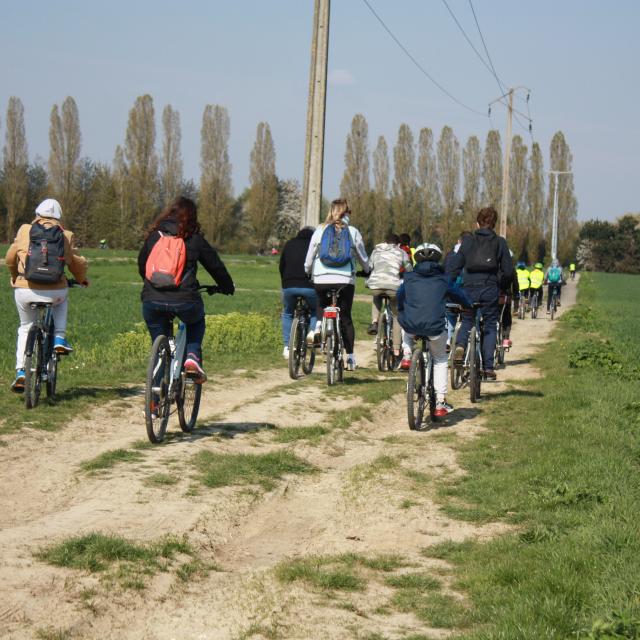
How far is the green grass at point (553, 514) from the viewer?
4637 millimetres

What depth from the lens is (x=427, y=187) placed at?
89.7 metres

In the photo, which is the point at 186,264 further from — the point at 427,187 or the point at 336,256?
the point at 427,187

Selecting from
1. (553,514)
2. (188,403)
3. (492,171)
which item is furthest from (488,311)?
(492,171)

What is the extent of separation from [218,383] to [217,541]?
22.3 ft

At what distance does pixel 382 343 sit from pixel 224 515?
847 cm

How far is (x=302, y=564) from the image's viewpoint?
18.1 feet

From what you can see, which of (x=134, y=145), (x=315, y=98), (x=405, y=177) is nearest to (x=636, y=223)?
(x=405, y=177)

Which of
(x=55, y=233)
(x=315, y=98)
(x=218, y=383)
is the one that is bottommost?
(x=218, y=383)

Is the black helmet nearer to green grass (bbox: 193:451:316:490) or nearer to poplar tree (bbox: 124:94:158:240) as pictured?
green grass (bbox: 193:451:316:490)

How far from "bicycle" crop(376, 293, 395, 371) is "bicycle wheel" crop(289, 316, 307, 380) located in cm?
147

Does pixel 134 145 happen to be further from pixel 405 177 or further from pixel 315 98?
pixel 315 98

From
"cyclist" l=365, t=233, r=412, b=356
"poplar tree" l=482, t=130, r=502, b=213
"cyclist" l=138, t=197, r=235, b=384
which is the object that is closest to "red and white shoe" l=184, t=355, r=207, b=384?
"cyclist" l=138, t=197, r=235, b=384

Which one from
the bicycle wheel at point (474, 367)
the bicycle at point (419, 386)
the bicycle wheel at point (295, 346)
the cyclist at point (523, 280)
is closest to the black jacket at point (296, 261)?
the bicycle wheel at point (295, 346)

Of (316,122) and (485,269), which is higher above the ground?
(316,122)
